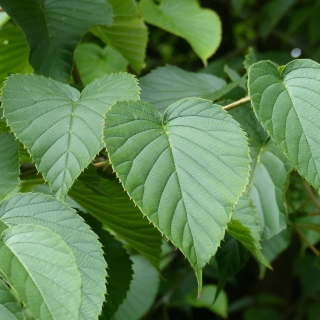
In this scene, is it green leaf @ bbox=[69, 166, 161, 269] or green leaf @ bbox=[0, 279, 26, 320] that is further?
green leaf @ bbox=[69, 166, 161, 269]

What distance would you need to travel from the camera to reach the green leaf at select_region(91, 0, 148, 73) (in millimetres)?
986

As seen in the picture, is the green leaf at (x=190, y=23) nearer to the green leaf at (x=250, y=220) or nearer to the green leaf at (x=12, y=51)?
the green leaf at (x=12, y=51)

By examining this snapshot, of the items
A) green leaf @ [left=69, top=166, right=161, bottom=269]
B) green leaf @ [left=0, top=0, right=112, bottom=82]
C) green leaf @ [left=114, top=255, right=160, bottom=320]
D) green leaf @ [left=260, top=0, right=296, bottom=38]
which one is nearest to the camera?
green leaf @ [left=69, top=166, right=161, bottom=269]

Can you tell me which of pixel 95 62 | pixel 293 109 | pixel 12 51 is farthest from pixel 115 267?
pixel 95 62

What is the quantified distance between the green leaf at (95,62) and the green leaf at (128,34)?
12 cm

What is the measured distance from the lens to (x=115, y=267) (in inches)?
29.7

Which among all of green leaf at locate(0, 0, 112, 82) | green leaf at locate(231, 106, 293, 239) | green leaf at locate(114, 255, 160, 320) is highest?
green leaf at locate(0, 0, 112, 82)

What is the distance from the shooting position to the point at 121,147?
0.56 m

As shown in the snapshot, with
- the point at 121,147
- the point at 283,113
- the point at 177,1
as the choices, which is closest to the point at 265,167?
the point at 283,113

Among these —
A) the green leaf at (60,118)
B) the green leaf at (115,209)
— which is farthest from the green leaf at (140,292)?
the green leaf at (60,118)

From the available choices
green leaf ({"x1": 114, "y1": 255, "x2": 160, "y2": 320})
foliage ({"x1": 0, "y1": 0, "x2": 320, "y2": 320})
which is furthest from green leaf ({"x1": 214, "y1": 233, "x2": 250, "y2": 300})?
green leaf ({"x1": 114, "y1": 255, "x2": 160, "y2": 320})

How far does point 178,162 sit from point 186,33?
27.5 inches

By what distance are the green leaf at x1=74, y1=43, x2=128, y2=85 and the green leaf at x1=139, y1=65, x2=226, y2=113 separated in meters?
0.21

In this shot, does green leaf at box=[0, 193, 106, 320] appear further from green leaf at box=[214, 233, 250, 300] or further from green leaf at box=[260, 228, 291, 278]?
green leaf at box=[260, 228, 291, 278]
